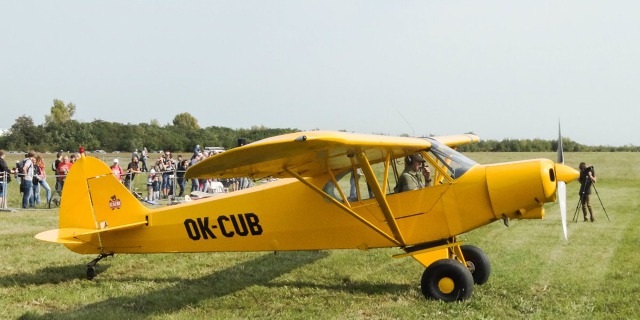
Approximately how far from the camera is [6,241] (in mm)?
11109

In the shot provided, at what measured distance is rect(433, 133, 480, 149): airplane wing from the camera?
438 inches

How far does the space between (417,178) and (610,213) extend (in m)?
12.3

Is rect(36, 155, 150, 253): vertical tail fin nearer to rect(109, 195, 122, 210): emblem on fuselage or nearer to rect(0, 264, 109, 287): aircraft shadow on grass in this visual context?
rect(109, 195, 122, 210): emblem on fuselage

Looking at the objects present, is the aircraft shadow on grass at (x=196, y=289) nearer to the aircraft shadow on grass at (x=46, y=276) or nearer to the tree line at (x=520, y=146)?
the aircraft shadow on grass at (x=46, y=276)

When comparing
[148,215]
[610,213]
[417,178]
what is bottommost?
[610,213]

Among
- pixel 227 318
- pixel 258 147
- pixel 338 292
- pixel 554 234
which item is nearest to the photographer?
pixel 258 147

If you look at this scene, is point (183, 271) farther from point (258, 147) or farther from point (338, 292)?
point (258, 147)

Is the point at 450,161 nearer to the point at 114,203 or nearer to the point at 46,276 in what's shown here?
the point at 114,203

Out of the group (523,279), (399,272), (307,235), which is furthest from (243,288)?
(523,279)

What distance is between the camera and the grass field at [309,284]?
6820 mm

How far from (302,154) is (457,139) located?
533 centimetres

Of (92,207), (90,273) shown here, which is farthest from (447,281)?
(92,207)

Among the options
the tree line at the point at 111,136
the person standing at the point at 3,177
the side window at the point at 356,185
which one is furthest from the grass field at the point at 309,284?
the tree line at the point at 111,136

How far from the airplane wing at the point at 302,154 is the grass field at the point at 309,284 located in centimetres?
165
